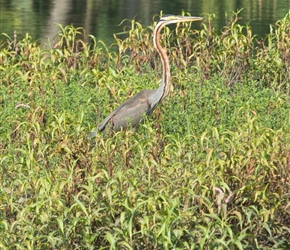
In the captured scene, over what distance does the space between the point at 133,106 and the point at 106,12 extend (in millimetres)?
11178

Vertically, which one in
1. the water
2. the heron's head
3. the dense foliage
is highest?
the heron's head

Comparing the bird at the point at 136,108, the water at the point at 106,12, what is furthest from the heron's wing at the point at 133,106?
the water at the point at 106,12

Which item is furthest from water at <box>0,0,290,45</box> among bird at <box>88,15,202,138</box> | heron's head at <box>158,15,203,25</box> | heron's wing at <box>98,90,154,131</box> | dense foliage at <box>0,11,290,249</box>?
heron's wing at <box>98,90,154,131</box>

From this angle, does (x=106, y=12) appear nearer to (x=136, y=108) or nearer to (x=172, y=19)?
(x=172, y=19)

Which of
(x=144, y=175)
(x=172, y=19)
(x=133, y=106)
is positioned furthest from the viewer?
(x=172, y=19)

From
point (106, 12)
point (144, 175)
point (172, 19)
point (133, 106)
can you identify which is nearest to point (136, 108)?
point (133, 106)

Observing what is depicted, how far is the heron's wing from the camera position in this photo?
702 cm

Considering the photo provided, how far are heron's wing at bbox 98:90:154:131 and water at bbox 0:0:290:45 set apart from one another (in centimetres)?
616

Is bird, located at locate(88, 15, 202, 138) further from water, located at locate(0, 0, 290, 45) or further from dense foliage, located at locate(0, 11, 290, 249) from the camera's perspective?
water, located at locate(0, 0, 290, 45)

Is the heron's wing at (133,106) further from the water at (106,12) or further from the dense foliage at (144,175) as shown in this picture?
the water at (106,12)

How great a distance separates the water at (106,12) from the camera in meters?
15.1

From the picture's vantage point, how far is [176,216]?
14.8 feet

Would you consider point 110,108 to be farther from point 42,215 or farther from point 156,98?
point 42,215

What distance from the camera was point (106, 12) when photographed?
18109 millimetres
